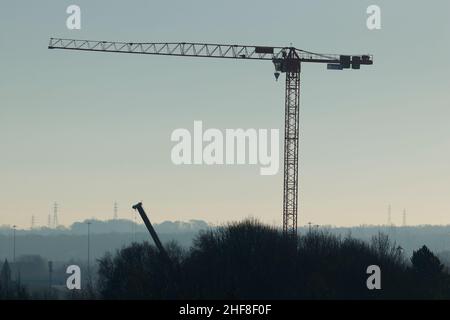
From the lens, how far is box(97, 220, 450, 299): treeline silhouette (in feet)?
407

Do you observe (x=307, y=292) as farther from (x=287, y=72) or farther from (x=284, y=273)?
(x=287, y=72)

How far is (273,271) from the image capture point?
129500mm

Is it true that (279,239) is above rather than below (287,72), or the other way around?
below

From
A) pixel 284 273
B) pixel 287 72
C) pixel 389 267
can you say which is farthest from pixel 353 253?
pixel 287 72

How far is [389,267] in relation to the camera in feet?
453

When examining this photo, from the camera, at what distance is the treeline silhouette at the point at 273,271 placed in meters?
124

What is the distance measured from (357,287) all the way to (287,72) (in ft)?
256
